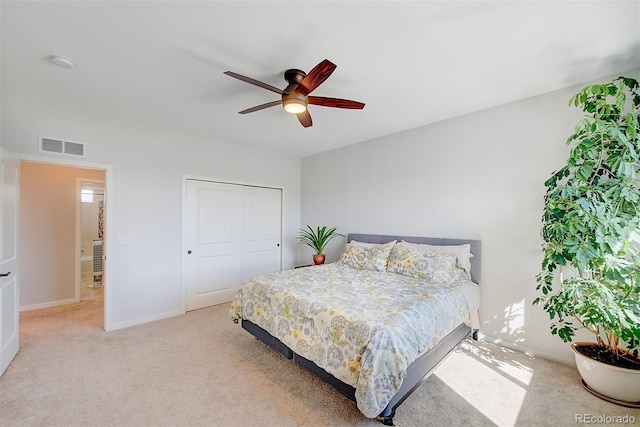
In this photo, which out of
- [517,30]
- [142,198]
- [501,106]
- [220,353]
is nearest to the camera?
[517,30]

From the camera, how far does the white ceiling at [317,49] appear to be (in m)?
1.63

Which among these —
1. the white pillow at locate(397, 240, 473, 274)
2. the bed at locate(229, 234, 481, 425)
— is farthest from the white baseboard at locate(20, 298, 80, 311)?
the white pillow at locate(397, 240, 473, 274)

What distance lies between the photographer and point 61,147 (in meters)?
2.96

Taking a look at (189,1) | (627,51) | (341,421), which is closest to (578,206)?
(627,51)

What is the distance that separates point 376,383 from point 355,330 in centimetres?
32

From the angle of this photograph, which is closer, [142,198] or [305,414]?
[305,414]

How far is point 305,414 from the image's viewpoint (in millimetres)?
1867

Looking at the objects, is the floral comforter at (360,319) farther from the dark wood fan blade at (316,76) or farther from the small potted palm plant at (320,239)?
the dark wood fan blade at (316,76)

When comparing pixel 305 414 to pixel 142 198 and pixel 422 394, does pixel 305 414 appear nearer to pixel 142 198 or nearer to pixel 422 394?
pixel 422 394

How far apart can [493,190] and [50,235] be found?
6.16 m

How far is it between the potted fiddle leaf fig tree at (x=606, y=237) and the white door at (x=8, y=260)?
4636 mm

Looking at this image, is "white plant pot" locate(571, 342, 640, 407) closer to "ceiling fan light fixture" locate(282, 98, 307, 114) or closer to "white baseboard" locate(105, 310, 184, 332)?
"ceiling fan light fixture" locate(282, 98, 307, 114)

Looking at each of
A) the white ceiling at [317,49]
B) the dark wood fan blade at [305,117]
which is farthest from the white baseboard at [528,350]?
the dark wood fan blade at [305,117]

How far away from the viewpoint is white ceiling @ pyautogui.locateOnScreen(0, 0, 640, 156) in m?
1.63
